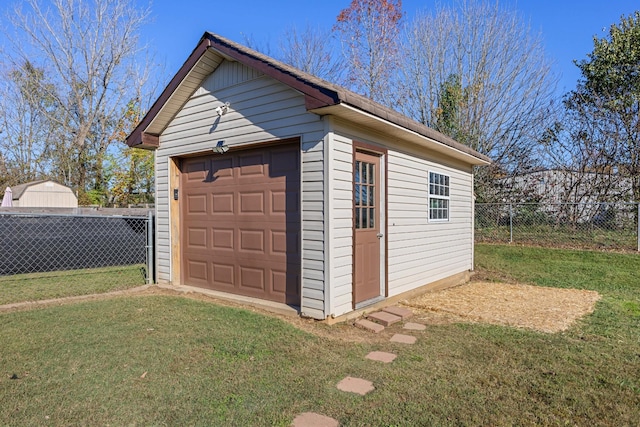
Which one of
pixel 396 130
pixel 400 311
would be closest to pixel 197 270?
pixel 400 311

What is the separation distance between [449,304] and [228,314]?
336 centimetres

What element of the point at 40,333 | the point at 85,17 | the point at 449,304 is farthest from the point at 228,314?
the point at 85,17

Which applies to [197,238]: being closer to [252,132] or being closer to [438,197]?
[252,132]

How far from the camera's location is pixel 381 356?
12.4 ft

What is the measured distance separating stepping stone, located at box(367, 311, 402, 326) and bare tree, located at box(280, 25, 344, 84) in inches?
621

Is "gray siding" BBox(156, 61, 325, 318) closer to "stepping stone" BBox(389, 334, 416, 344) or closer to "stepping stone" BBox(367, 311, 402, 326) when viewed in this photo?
"stepping stone" BBox(367, 311, 402, 326)

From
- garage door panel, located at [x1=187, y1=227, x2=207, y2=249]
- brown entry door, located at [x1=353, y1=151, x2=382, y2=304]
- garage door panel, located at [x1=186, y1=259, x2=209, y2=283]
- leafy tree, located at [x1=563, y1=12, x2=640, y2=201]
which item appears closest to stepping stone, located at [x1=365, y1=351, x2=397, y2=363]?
brown entry door, located at [x1=353, y1=151, x2=382, y2=304]

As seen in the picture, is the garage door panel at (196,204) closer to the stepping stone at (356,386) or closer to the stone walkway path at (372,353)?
the stone walkway path at (372,353)

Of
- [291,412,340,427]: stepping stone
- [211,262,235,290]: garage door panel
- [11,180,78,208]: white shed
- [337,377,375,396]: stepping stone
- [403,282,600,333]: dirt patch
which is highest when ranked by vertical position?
[11,180,78,208]: white shed

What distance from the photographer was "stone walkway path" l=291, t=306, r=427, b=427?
2576 millimetres

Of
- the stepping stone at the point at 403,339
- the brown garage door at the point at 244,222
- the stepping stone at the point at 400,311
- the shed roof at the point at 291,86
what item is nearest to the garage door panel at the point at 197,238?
the brown garage door at the point at 244,222

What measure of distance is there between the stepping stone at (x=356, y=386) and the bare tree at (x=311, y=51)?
1758cm

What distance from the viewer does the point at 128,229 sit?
312 inches

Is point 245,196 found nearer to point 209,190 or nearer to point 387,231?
point 209,190
